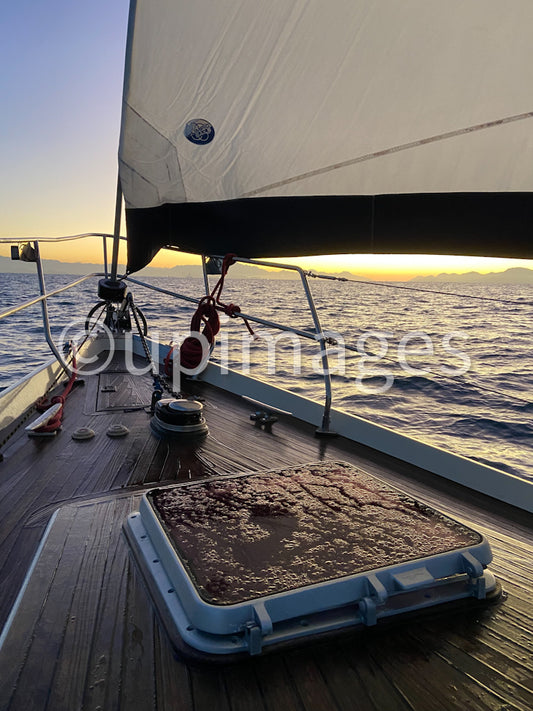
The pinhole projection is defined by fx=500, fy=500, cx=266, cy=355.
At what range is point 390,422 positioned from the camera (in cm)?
595

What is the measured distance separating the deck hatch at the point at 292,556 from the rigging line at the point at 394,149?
1.00 m

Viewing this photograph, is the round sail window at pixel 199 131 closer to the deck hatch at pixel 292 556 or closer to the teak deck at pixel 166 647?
the deck hatch at pixel 292 556

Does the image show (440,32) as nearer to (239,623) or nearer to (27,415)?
(239,623)

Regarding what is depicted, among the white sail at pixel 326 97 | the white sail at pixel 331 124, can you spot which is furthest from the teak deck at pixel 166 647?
the white sail at pixel 326 97

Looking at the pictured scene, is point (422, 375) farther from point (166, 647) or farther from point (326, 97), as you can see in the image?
point (166, 647)

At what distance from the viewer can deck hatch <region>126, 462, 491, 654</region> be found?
41.8 inches

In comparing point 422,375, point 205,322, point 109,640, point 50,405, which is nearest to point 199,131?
point 205,322

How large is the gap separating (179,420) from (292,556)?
155 centimetres

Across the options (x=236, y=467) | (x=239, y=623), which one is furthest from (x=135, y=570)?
(x=236, y=467)

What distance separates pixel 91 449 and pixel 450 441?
13.4 ft

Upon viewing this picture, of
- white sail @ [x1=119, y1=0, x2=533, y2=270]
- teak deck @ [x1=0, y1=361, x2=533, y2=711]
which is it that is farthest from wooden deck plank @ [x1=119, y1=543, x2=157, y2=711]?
white sail @ [x1=119, y1=0, x2=533, y2=270]

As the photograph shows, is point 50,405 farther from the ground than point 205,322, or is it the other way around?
point 205,322

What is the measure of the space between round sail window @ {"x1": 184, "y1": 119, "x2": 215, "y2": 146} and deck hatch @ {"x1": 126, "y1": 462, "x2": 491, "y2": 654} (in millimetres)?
1181

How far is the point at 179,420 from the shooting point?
2652 millimetres
